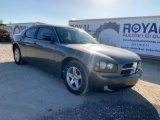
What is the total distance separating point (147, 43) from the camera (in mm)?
11414

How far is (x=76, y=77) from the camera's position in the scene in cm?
436

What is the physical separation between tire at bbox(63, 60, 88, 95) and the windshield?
0.87 metres

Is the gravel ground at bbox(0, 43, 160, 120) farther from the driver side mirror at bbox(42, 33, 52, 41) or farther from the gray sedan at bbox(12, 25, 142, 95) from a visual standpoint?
the driver side mirror at bbox(42, 33, 52, 41)

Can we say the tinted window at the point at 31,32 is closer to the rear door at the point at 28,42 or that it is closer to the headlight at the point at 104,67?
the rear door at the point at 28,42

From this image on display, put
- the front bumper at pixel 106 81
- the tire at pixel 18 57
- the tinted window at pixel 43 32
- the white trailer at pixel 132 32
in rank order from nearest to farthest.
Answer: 1. the front bumper at pixel 106 81
2. the tinted window at pixel 43 32
3. the tire at pixel 18 57
4. the white trailer at pixel 132 32

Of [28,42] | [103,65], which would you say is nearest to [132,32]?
[28,42]

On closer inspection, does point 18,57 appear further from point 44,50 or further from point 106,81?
point 106,81

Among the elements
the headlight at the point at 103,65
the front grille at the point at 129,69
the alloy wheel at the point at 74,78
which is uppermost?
the headlight at the point at 103,65

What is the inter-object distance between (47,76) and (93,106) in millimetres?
2300

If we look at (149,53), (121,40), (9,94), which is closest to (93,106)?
(9,94)

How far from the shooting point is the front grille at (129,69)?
4.08 metres

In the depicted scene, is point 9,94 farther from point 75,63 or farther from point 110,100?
point 110,100

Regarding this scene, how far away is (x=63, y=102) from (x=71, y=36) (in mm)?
2096

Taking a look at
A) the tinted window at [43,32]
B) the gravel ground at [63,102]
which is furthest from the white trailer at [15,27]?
the gravel ground at [63,102]
